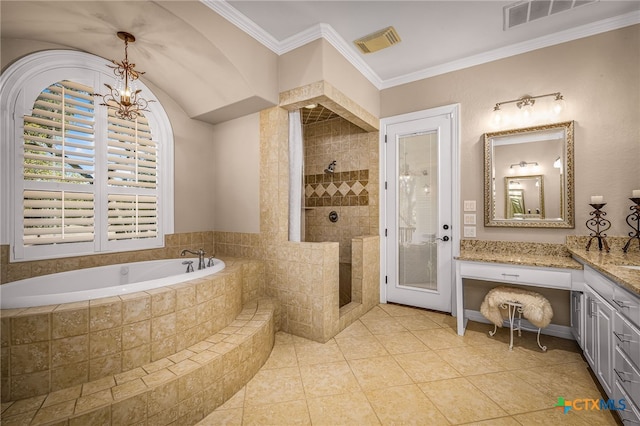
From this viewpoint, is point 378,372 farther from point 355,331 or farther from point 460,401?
point 355,331

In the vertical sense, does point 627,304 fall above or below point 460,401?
above

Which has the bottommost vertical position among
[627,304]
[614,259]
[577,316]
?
[577,316]

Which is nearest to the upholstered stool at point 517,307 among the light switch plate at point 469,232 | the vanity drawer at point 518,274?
the vanity drawer at point 518,274

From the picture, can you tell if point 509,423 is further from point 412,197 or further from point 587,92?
point 587,92

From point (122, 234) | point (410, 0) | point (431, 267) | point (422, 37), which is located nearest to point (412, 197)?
point (431, 267)

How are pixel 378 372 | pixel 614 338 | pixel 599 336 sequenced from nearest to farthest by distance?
pixel 614 338 < pixel 599 336 < pixel 378 372

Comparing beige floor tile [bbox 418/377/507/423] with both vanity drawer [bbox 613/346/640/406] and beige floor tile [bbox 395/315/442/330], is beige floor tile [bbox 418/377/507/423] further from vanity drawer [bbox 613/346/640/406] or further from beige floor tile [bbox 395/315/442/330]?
beige floor tile [bbox 395/315/442/330]

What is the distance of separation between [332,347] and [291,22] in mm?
2817

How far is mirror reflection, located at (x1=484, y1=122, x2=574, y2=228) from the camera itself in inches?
97.7

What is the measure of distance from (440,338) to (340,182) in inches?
89.1

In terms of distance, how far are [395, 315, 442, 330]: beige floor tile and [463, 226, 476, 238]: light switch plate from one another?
0.98 m

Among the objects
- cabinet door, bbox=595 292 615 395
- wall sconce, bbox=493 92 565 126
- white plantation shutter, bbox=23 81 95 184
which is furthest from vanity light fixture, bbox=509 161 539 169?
white plantation shutter, bbox=23 81 95 184

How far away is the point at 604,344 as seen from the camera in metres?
1.64

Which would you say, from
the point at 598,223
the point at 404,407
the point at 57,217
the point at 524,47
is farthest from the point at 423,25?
the point at 57,217
